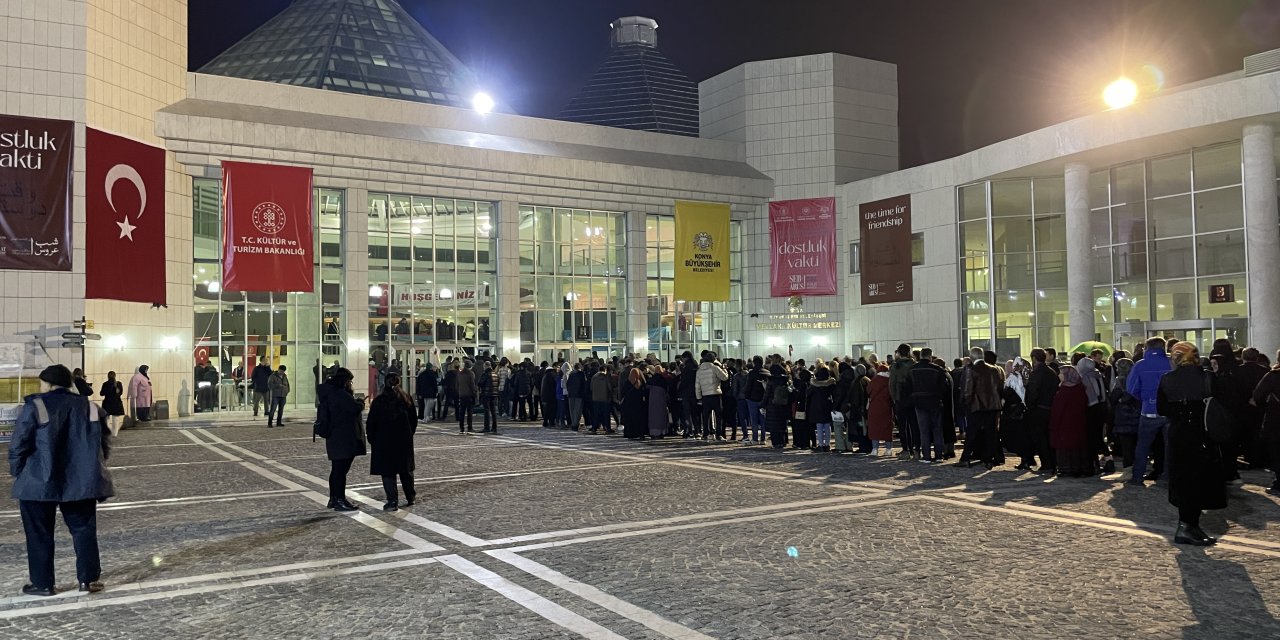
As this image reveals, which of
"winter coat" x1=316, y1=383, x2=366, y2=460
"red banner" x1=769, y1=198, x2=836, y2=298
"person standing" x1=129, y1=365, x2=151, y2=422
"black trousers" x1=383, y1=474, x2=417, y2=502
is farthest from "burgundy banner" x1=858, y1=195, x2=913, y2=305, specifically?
"winter coat" x1=316, y1=383, x2=366, y2=460

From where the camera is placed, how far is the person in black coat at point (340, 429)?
1082cm

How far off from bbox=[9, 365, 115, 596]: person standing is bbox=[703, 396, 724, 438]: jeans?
13.2m

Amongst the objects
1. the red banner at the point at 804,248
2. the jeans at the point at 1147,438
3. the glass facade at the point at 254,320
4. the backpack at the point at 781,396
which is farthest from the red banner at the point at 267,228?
the jeans at the point at 1147,438

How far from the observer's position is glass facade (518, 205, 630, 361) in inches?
1459

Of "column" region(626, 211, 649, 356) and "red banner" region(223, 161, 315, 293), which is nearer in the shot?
"red banner" region(223, 161, 315, 293)

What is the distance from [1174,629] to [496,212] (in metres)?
32.7

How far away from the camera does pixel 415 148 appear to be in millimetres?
34094

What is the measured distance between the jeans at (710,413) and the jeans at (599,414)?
9.99 ft

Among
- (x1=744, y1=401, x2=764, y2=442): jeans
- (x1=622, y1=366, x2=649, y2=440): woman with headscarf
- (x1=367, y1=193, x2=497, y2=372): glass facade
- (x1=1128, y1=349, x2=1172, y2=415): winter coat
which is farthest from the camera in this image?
(x1=367, y1=193, x2=497, y2=372): glass facade

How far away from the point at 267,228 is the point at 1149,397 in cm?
2649

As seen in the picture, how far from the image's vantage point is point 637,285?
1544 inches

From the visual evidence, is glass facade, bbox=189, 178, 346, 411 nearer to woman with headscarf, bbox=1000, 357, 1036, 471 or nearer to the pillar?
woman with headscarf, bbox=1000, 357, 1036, 471

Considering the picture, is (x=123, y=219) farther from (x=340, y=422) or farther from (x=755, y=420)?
(x=340, y=422)

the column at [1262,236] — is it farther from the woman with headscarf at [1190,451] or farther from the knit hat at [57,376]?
the knit hat at [57,376]
